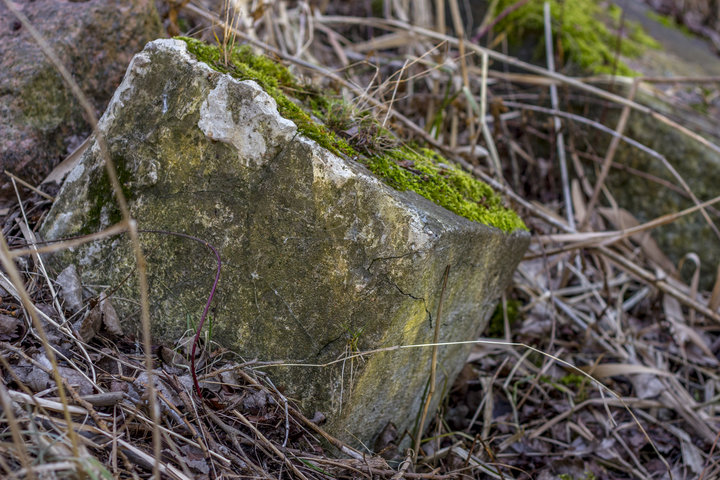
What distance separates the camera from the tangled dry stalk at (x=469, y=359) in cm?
156

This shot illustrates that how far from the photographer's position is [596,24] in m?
4.43

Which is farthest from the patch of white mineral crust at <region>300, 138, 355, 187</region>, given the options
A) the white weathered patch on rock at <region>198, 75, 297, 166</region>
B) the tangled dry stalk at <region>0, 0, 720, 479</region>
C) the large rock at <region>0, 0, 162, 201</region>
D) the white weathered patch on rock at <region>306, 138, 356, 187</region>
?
the large rock at <region>0, 0, 162, 201</region>

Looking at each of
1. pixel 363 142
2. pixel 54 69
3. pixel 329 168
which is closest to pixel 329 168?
pixel 329 168

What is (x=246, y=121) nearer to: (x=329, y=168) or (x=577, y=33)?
(x=329, y=168)

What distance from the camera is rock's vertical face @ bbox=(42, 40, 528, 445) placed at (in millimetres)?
1776

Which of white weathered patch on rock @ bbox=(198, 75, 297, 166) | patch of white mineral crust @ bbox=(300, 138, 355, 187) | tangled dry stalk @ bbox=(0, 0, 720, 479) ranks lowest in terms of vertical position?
tangled dry stalk @ bbox=(0, 0, 720, 479)

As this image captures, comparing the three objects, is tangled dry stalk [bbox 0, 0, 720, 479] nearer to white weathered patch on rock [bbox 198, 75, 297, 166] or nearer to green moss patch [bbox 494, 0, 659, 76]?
green moss patch [bbox 494, 0, 659, 76]

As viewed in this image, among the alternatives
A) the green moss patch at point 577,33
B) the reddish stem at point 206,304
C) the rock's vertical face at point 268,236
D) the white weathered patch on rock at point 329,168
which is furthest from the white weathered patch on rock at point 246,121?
the green moss patch at point 577,33

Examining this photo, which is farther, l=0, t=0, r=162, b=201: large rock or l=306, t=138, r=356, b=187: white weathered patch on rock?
l=0, t=0, r=162, b=201: large rock

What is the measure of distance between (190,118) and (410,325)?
1.01 meters

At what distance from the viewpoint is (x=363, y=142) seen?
201cm

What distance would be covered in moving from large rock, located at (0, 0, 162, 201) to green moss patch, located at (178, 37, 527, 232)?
738mm

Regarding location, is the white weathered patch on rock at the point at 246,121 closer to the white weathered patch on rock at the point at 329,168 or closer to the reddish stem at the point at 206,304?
the white weathered patch on rock at the point at 329,168

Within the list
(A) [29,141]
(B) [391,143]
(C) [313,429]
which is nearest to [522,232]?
(B) [391,143]
